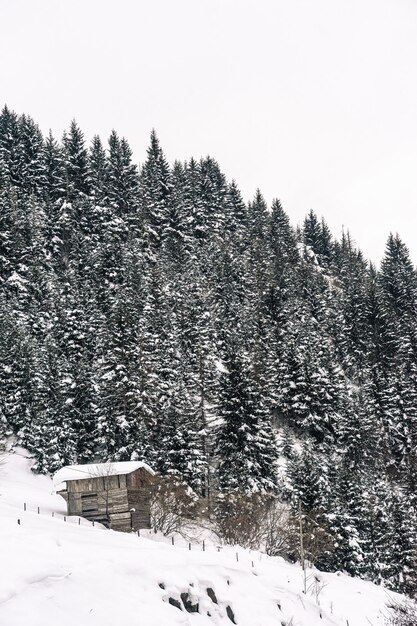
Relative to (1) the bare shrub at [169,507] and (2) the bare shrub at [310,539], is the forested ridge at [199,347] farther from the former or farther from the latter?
(1) the bare shrub at [169,507]

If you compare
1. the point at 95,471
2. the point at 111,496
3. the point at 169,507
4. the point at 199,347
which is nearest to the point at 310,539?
the point at 169,507

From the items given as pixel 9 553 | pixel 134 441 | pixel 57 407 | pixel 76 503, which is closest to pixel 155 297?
pixel 57 407

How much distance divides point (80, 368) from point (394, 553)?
34.2 metres

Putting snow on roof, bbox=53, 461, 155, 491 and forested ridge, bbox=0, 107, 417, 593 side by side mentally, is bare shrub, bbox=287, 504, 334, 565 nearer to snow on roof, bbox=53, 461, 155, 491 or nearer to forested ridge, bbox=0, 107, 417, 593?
forested ridge, bbox=0, 107, 417, 593

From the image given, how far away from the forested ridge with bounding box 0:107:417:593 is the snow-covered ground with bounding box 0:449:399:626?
20.2 metres

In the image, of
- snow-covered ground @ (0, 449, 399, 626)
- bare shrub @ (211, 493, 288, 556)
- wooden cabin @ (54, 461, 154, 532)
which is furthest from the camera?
bare shrub @ (211, 493, 288, 556)

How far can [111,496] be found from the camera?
38125mm

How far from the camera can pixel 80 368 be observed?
58438mm

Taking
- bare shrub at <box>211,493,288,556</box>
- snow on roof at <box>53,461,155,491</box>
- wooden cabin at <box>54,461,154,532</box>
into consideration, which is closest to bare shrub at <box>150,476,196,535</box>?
wooden cabin at <box>54,461,154,532</box>

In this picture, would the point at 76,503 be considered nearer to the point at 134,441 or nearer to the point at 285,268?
the point at 134,441

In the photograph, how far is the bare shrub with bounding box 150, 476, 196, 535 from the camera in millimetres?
38125

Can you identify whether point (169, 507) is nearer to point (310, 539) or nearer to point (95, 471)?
point (95, 471)

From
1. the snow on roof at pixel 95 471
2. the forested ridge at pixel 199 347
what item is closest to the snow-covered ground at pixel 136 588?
the snow on roof at pixel 95 471

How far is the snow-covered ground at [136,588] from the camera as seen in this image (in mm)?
13281
